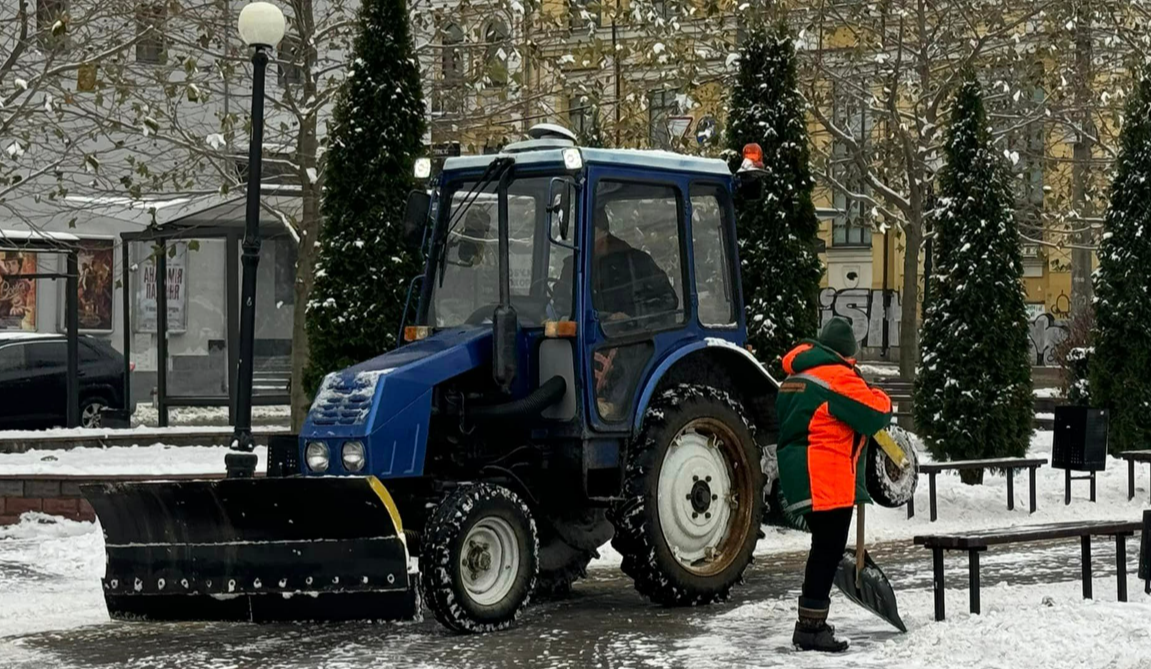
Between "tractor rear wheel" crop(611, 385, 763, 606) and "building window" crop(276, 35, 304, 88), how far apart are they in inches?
438

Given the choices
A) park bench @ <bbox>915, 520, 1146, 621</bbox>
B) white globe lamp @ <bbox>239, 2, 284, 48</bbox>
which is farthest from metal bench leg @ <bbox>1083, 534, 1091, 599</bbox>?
white globe lamp @ <bbox>239, 2, 284, 48</bbox>

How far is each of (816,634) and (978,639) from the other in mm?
790

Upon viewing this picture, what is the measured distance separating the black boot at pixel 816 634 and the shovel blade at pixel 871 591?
370mm

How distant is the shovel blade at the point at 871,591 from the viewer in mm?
10016

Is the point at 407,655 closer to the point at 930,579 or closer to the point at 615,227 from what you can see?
the point at 615,227

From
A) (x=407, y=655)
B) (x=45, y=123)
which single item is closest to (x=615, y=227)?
(x=407, y=655)

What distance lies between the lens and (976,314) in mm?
20516

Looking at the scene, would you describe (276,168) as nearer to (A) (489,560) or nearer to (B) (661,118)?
(B) (661,118)

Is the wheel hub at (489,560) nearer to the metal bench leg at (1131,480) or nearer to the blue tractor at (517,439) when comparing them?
the blue tractor at (517,439)

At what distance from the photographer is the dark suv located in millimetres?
27172

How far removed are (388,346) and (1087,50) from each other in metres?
14.2

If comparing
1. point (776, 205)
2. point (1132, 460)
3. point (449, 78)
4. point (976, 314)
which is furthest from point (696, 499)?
point (449, 78)

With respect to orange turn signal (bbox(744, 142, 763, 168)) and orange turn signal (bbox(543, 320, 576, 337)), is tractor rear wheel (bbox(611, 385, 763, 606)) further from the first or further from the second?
orange turn signal (bbox(744, 142, 763, 168))

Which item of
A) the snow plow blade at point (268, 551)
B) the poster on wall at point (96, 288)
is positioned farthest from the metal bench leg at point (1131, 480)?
the poster on wall at point (96, 288)
